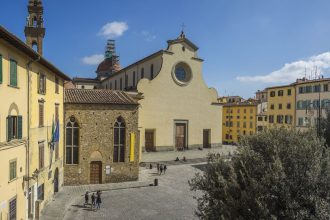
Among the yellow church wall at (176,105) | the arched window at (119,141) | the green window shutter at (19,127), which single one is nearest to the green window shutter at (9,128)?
the green window shutter at (19,127)

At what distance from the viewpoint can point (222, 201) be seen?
35.5ft

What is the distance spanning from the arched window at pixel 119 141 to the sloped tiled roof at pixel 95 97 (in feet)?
6.40

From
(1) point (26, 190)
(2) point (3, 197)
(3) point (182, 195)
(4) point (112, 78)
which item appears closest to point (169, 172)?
(3) point (182, 195)

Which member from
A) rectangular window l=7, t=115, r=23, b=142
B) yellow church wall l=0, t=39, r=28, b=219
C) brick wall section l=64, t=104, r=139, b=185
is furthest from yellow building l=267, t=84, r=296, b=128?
rectangular window l=7, t=115, r=23, b=142

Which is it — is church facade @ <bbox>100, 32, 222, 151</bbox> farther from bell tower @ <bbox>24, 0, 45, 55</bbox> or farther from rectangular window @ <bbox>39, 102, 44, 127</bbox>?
rectangular window @ <bbox>39, 102, 44, 127</bbox>

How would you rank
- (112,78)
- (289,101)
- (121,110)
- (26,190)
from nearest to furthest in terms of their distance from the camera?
(26,190)
(121,110)
(289,101)
(112,78)

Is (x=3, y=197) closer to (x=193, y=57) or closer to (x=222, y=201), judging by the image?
(x=222, y=201)

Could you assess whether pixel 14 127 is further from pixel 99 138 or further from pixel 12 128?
Answer: pixel 99 138

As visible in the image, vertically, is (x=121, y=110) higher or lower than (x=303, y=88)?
lower

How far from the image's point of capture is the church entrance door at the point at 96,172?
2764 cm

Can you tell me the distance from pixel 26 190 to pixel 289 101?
154 ft

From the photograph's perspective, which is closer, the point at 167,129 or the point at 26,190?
the point at 26,190

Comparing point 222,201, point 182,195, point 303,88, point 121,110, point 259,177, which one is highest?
point 303,88

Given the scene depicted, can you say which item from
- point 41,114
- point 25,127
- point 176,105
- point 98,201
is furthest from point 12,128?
point 176,105
